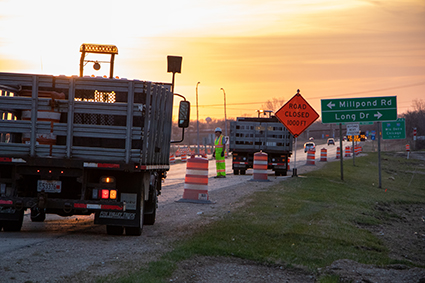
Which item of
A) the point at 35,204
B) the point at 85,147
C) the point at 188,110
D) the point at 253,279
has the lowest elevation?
the point at 253,279

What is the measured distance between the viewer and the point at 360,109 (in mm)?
24281

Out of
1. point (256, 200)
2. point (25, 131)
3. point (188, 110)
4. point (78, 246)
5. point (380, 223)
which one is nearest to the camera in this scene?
point (78, 246)

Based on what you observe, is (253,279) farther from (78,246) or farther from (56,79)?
(56,79)

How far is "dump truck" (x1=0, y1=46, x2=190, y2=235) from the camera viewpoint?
328 inches

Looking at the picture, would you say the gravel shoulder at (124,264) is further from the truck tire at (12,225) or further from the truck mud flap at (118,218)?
the truck mud flap at (118,218)

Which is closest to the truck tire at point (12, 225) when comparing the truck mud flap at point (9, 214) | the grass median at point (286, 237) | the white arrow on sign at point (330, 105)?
the truck mud flap at point (9, 214)

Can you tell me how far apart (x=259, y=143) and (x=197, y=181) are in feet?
47.2

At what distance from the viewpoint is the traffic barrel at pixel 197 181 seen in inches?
559

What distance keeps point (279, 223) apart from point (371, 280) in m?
4.01

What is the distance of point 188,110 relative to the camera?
33.9ft

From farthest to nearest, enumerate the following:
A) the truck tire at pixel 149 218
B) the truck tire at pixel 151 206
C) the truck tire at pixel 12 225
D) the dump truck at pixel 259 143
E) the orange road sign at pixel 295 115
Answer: the dump truck at pixel 259 143 → the orange road sign at pixel 295 115 → the truck tire at pixel 149 218 → the truck tire at pixel 151 206 → the truck tire at pixel 12 225

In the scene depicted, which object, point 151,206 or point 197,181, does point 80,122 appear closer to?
point 151,206

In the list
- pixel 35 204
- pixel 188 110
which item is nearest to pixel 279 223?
pixel 188 110

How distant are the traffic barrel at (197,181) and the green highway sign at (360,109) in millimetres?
12230
